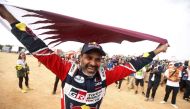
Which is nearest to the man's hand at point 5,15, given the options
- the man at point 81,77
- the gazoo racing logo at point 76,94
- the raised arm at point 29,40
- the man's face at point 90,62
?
the raised arm at point 29,40

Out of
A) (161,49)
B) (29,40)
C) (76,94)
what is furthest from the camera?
(161,49)

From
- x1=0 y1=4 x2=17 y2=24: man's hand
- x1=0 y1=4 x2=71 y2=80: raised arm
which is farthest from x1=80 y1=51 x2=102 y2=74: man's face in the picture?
x1=0 y1=4 x2=17 y2=24: man's hand

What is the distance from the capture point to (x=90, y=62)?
2861 millimetres

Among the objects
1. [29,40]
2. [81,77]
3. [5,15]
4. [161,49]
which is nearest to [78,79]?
[81,77]

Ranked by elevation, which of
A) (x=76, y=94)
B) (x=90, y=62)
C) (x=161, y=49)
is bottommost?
(x=76, y=94)

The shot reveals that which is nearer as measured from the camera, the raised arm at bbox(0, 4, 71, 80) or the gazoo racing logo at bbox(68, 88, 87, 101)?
the raised arm at bbox(0, 4, 71, 80)

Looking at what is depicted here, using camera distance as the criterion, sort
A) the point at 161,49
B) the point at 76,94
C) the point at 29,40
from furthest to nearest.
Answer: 1. the point at 161,49
2. the point at 76,94
3. the point at 29,40

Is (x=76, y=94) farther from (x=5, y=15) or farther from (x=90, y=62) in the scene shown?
(x=5, y=15)

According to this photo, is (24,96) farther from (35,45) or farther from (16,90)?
(35,45)

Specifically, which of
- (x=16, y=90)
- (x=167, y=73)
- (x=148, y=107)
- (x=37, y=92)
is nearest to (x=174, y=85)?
(x=167, y=73)

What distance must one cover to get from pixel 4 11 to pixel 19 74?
863cm

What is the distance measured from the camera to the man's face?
2859 mm

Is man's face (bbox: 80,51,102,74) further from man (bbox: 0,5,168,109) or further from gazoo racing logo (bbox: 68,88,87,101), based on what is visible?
gazoo racing logo (bbox: 68,88,87,101)

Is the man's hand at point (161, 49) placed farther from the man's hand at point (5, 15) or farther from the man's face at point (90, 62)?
the man's hand at point (5, 15)
